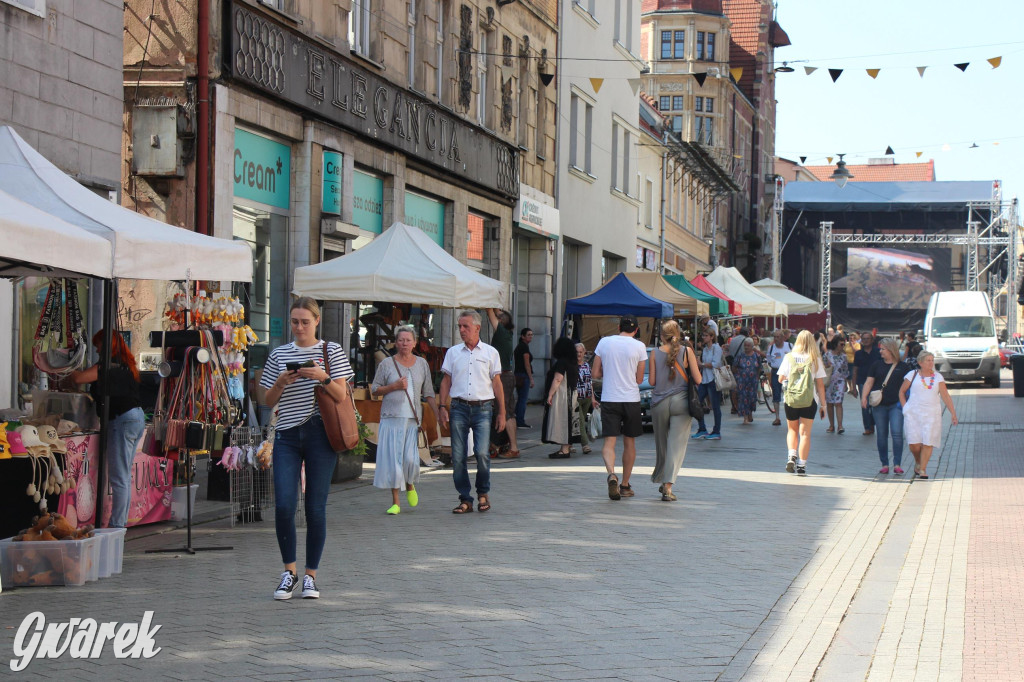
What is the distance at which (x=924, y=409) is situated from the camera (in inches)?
594

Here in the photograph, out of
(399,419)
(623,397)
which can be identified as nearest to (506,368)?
(623,397)

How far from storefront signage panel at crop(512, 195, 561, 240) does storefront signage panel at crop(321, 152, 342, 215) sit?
943 centimetres

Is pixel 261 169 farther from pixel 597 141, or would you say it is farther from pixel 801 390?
pixel 597 141

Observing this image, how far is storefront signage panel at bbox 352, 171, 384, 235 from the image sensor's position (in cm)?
1978

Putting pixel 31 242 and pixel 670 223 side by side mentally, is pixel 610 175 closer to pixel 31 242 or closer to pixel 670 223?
pixel 670 223

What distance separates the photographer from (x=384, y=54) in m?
20.4

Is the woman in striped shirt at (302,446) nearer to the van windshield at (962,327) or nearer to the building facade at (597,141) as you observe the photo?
the building facade at (597,141)

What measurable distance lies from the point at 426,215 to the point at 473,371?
1174 cm

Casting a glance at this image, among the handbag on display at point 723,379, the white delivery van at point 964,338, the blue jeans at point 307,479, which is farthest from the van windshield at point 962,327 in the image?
the blue jeans at point 307,479

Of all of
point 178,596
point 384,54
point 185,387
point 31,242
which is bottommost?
point 178,596

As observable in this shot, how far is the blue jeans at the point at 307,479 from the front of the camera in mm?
7652

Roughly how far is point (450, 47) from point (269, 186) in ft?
24.2

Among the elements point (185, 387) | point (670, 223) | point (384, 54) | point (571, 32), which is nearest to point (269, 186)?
point (384, 54)

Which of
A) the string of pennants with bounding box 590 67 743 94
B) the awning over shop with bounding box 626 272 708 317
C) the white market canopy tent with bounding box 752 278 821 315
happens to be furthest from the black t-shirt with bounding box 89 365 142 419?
the white market canopy tent with bounding box 752 278 821 315
